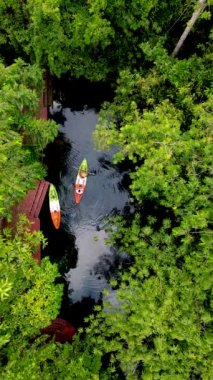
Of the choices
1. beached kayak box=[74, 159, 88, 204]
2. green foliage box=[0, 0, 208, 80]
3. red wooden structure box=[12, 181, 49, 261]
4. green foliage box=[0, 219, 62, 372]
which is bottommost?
green foliage box=[0, 219, 62, 372]

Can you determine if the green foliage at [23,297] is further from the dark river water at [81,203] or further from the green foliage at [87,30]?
the green foliage at [87,30]

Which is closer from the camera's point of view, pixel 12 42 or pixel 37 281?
pixel 37 281

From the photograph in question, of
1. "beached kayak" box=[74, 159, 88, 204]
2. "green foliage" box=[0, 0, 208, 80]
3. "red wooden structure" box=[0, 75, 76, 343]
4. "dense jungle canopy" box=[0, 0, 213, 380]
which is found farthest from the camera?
"beached kayak" box=[74, 159, 88, 204]

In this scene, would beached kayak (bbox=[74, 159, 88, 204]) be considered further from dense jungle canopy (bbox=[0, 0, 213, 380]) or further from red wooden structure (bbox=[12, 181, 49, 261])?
dense jungle canopy (bbox=[0, 0, 213, 380])

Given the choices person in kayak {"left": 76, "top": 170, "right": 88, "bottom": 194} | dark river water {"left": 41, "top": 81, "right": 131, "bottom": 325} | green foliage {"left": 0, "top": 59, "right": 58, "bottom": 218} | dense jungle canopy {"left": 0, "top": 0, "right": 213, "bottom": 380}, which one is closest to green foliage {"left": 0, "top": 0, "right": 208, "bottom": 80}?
dense jungle canopy {"left": 0, "top": 0, "right": 213, "bottom": 380}

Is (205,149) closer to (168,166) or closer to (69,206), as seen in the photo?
(168,166)

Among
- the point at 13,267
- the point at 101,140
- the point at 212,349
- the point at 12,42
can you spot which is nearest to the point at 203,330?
the point at 212,349

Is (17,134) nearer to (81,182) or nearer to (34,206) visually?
(34,206)

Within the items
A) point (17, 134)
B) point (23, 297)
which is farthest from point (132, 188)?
point (23, 297)
